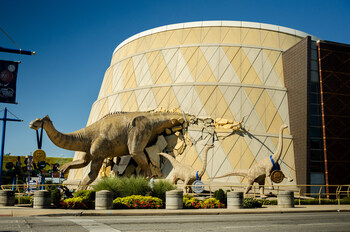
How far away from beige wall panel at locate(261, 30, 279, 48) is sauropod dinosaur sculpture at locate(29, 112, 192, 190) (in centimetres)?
1478

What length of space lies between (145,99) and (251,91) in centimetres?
1023

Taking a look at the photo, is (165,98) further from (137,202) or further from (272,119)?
(137,202)

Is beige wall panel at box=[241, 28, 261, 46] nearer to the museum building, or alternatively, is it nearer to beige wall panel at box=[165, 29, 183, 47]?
the museum building

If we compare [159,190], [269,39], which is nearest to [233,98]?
[269,39]

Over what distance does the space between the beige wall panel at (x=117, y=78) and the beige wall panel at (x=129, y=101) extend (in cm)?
186

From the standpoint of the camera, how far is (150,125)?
28.2m

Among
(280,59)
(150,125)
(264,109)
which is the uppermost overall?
(280,59)

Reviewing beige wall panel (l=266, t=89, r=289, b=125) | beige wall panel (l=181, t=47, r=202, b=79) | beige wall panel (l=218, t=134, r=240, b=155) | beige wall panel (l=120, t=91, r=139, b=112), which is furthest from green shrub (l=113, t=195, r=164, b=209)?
beige wall panel (l=266, t=89, r=289, b=125)

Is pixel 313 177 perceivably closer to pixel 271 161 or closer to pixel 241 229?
pixel 271 161

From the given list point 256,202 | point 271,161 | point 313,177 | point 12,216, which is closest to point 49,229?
point 12,216

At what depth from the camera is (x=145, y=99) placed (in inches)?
1344

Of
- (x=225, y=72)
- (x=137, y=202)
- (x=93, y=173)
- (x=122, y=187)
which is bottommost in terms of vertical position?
(x=137, y=202)

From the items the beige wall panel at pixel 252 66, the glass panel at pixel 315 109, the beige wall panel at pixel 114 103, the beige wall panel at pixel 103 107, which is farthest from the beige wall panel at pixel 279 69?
the beige wall panel at pixel 103 107

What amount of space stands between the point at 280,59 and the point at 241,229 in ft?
88.0
